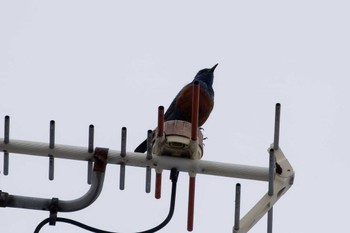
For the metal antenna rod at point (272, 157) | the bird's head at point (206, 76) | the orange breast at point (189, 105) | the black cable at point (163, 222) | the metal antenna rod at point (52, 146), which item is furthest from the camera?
the bird's head at point (206, 76)

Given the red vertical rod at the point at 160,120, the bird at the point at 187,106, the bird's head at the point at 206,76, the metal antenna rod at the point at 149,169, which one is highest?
Answer: the bird's head at the point at 206,76

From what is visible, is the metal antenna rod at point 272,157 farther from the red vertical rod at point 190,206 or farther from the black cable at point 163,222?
the black cable at point 163,222

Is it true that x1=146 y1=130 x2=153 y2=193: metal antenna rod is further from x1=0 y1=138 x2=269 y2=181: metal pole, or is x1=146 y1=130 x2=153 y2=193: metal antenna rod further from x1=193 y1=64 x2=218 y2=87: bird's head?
x1=193 y1=64 x2=218 y2=87: bird's head

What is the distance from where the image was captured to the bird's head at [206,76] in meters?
11.5

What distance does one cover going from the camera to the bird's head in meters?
11.5

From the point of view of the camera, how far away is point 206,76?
11.6 meters

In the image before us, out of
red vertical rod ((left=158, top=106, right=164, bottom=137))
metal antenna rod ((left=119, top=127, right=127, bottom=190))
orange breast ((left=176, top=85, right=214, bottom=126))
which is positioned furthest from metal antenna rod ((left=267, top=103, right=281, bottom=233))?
orange breast ((left=176, top=85, right=214, bottom=126))

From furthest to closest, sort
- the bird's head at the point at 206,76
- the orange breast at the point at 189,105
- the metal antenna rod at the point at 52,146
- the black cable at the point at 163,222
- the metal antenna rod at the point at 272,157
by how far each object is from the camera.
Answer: the bird's head at the point at 206,76 → the orange breast at the point at 189,105 → the metal antenna rod at the point at 52,146 → the metal antenna rod at the point at 272,157 → the black cable at the point at 163,222

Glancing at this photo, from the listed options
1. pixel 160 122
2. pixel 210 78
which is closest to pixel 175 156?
pixel 160 122

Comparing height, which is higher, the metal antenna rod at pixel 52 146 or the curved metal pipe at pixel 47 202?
the metal antenna rod at pixel 52 146

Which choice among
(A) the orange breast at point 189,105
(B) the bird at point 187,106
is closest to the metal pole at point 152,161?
(B) the bird at point 187,106

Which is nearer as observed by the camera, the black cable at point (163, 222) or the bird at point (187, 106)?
Answer: the black cable at point (163, 222)

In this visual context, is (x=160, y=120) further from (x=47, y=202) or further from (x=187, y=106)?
(x=187, y=106)

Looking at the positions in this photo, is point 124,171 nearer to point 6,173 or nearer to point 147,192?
point 147,192
